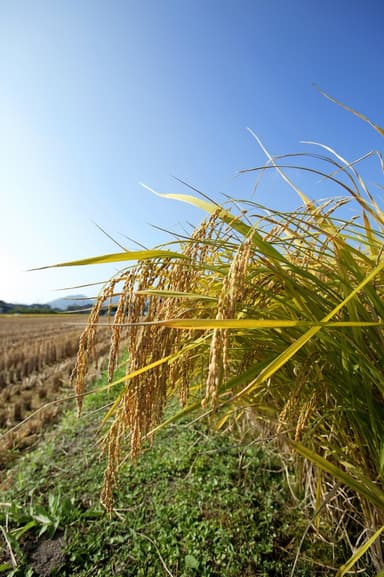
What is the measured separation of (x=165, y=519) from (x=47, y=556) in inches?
30.1

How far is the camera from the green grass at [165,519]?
1.84 meters

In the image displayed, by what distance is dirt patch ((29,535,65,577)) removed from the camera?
6.47 feet

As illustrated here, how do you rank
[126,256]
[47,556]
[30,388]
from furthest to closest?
[30,388], [47,556], [126,256]

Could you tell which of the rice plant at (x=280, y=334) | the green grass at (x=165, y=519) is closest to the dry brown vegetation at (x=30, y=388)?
the green grass at (x=165, y=519)

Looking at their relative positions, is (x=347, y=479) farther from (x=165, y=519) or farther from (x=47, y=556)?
(x=47, y=556)

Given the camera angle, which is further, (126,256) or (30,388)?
(30,388)

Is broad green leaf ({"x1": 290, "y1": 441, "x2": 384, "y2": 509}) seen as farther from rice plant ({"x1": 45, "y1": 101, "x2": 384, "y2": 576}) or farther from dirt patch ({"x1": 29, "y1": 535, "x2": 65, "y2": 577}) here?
dirt patch ({"x1": 29, "y1": 535, "x2": 65, "y2": 577})

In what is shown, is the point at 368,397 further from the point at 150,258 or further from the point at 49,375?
the point at 49,375

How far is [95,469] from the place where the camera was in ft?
9.82

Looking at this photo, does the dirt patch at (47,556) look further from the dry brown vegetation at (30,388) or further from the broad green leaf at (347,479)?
the broad green leaf at (347,479)

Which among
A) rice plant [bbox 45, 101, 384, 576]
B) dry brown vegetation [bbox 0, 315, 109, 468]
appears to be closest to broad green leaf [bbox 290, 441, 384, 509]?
rice plant [bbox 45, 101, 384, 576]

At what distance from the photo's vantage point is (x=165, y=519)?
7.16 ft

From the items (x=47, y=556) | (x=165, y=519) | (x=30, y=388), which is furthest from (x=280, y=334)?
(x=30, y=388)

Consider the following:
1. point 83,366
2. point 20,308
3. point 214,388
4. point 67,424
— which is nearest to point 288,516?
point 83,366
